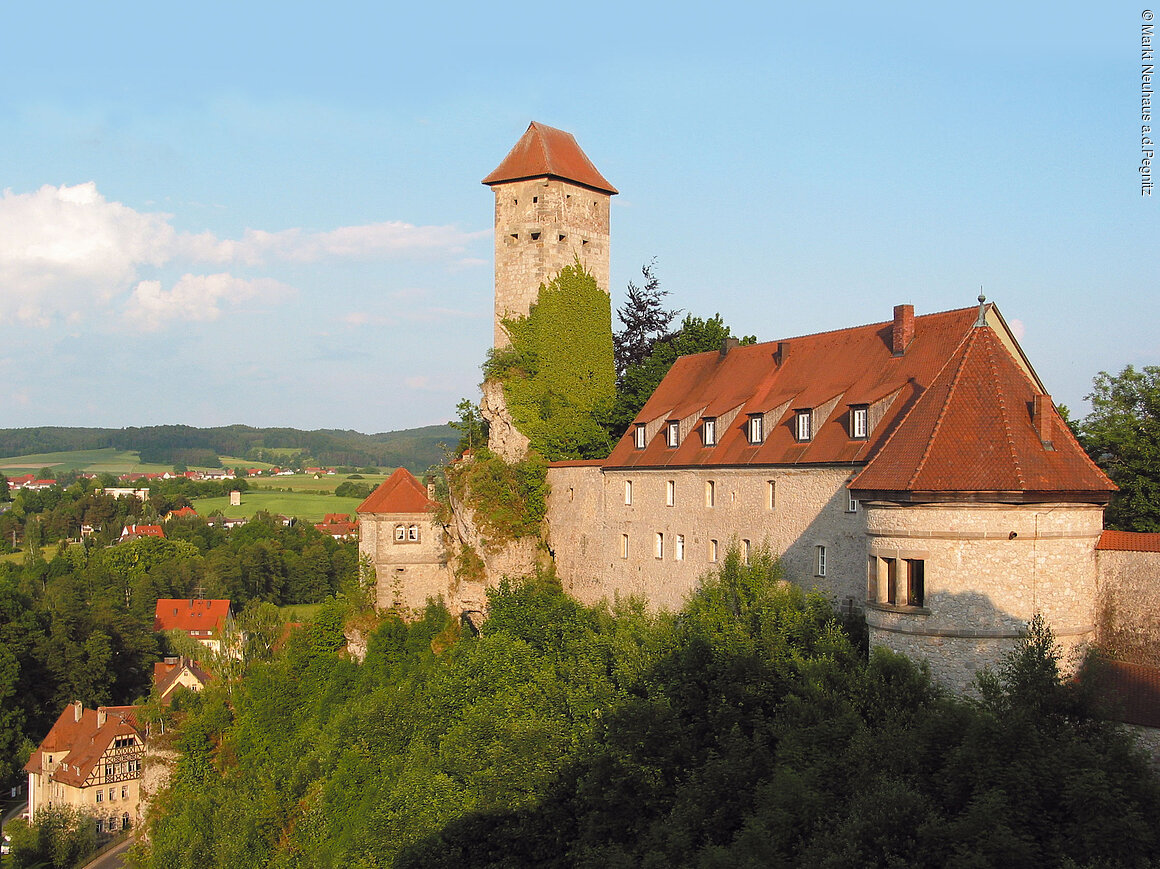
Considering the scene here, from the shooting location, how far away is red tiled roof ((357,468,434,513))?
44.4m

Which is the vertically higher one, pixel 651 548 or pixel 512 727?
pixel 651 548

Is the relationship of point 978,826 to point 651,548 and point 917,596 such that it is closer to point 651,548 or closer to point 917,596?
point 917,596

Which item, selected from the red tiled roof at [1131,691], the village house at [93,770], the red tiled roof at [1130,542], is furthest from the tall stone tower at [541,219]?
the village house at [93,770]

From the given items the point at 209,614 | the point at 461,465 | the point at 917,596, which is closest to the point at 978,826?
the point at 917,596

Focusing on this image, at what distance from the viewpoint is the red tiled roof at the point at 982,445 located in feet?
73.9

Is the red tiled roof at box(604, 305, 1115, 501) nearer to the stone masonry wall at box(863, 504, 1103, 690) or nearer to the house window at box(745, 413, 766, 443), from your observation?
the house window at box(745, 413, 766, 443)

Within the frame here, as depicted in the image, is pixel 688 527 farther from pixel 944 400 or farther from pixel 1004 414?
pixel 1004 414

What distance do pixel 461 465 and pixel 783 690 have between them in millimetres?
20808

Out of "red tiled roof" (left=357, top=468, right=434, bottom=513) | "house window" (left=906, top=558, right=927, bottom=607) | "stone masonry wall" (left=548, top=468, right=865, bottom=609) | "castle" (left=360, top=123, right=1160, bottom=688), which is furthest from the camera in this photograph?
"red tiled roof" (left=357, top=468, right=434, bottom=513)

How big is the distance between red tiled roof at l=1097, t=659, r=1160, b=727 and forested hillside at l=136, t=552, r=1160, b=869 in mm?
935

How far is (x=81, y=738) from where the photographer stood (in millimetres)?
67250

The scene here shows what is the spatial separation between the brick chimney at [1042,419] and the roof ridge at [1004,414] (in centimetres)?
63

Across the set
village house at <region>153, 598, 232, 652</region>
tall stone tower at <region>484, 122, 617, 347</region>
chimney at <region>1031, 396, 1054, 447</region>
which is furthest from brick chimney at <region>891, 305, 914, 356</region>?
village house at <region>153, 598, 232, 652</region>

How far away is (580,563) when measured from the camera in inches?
1529
